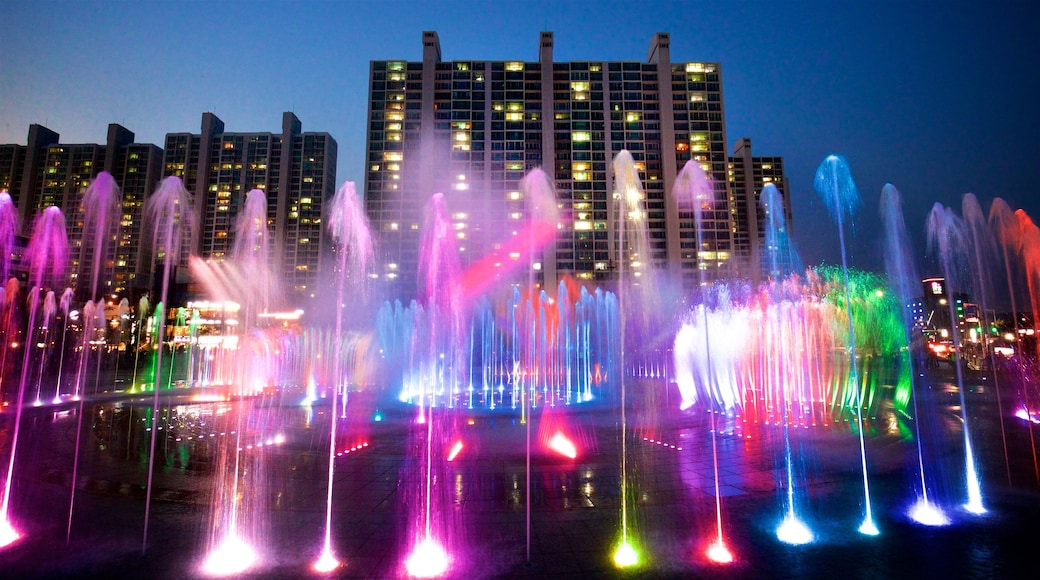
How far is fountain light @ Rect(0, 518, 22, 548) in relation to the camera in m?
5.90

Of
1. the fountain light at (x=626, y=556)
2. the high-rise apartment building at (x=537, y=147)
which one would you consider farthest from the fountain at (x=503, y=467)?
the high-rise apartment building at (x=537, y=147)

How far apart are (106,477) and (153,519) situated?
124 inches

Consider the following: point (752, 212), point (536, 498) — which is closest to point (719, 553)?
point (536, 498)

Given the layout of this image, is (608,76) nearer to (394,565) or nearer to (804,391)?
(804,391)

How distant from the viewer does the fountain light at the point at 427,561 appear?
5094 millimetres

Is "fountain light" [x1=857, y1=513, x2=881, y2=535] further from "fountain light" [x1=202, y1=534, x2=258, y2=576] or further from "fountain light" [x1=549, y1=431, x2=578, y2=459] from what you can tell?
"fountain light" [x1=202, y1=534, x2=258, y2=576]

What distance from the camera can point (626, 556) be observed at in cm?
548

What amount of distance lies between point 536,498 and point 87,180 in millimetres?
131414

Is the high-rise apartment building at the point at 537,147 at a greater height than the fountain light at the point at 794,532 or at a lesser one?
greater

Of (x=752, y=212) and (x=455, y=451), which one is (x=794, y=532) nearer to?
(x=455, y=451)

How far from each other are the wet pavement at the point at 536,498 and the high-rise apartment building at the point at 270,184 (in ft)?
339

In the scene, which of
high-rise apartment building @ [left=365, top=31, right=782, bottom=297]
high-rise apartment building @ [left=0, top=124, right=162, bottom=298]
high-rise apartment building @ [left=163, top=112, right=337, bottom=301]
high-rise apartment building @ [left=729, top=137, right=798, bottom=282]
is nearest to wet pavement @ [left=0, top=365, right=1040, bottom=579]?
high-rise apartment building @ [left=365, top=31, right=782, bottom=297]

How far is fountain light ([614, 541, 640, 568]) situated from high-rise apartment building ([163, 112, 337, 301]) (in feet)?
369

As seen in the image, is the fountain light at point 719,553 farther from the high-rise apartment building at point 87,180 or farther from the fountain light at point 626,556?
the high-rise apartment building at point 87,180
